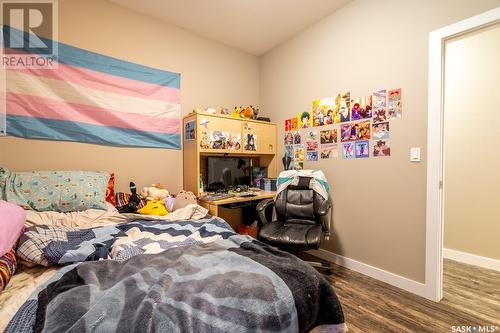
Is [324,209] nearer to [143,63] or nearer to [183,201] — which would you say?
[183,201]

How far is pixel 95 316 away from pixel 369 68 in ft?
8.62

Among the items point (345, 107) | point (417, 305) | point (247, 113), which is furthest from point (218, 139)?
point (417, 305)

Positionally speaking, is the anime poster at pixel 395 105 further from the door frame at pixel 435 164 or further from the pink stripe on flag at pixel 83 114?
the pink stripe on flag at pixel 83 114

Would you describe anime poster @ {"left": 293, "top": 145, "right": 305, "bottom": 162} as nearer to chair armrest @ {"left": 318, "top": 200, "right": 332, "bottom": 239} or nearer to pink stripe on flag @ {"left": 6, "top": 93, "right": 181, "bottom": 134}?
chair armrest @ {"left": 318, "top": 200, "right": 332, "bottom": 239}

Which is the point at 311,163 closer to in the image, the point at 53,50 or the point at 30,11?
the point at 53,50

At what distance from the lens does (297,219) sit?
2457 millimetres

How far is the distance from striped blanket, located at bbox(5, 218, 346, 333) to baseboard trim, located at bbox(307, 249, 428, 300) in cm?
141

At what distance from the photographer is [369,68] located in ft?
7.18

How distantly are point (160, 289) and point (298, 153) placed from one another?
237cm

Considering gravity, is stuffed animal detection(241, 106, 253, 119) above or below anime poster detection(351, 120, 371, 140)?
above

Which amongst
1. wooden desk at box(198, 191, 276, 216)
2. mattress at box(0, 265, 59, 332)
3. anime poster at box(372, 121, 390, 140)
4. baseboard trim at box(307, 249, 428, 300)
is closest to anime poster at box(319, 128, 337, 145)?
anime poster at box(372, 121, 390, 140)

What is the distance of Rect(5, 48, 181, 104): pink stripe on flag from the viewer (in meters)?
2.02

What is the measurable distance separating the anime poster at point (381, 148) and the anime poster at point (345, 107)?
1.26 ft

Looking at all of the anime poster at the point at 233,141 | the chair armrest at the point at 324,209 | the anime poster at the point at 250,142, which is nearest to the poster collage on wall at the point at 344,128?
the anime poster at the point at 250,142
